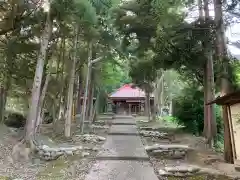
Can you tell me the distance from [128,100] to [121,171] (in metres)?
29.8

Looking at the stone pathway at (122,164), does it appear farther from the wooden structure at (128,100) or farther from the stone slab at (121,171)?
the wooden structure at (128,100)

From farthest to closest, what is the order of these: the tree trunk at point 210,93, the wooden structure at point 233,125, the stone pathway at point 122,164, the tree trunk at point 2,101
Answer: the tree trunk at point 2,101, the tree trunk at point 210,93, the wooden structure at point 233,125, the stone pathway at point 122,164

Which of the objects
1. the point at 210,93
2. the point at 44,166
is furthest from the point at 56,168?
the point at 210,93

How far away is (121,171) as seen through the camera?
8.05 meters

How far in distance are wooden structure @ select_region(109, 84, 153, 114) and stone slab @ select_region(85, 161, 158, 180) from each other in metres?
28.2

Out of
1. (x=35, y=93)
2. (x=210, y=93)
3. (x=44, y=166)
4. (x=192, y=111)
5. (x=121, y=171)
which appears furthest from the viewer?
(x=192, y=111)

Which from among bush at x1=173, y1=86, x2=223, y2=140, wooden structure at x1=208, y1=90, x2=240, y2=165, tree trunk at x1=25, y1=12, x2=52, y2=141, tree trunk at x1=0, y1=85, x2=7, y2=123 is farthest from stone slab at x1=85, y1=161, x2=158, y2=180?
tree trunk at x1=0, y1=85, x2=7, y2=123

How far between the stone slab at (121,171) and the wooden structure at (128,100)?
2816 centimetres

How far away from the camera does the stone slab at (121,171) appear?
7.45 m

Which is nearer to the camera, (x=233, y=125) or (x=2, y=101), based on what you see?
(x=233, y=125)

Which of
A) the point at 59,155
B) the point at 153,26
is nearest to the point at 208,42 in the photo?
the point at 153,26

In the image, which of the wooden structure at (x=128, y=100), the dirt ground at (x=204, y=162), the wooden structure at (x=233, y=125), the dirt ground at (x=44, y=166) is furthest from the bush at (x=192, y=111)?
the wooden structure at (x=128, y=100)

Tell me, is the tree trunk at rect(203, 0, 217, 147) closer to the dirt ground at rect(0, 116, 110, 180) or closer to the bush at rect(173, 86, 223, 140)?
the bush at rect(173, 86, 223, 140)

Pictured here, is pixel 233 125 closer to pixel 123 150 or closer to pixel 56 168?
pixel 123 150
